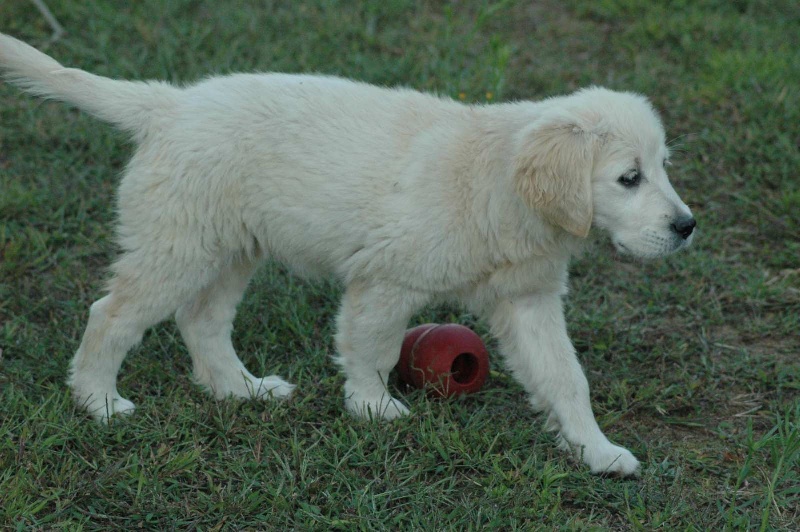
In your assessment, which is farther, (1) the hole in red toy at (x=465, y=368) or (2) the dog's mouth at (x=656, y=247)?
(1) the hole in red toy at (x=465, y=368)

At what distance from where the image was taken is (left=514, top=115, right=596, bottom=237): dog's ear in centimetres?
355

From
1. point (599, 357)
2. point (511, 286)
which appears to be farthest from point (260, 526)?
point (599, 357)

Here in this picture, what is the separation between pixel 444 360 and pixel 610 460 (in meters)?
0.78

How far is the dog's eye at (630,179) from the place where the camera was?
11.9ft

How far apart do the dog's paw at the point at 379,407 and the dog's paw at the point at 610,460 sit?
725 mm

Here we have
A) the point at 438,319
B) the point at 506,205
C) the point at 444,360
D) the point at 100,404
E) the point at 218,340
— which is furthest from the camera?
the point at 438,319

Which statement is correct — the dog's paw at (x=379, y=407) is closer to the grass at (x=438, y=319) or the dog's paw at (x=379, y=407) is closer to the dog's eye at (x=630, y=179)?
the grass at (x=438, y=319)

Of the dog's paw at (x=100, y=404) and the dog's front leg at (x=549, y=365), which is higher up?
the dog's front leg at (x=549, y=365)

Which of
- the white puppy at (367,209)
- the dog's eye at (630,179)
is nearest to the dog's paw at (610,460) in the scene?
the white puppy at (367,209)

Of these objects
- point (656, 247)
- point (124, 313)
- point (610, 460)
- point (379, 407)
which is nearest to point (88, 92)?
point (124, 313)

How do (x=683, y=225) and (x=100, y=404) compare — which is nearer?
(x=683, y=225)

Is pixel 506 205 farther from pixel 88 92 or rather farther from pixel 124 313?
pixel 88 92

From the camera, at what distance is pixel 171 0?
7293mm

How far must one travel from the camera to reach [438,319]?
16.1 ft
